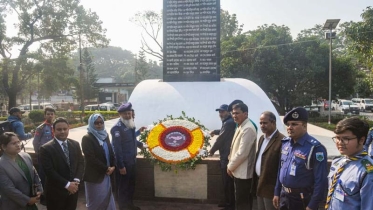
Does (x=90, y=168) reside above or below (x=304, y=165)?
below

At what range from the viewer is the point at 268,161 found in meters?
2.95

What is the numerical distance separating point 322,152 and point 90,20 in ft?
61.8

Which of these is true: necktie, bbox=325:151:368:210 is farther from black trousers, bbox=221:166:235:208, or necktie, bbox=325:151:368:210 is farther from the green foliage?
the green foliage

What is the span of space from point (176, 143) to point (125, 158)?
2.61ft

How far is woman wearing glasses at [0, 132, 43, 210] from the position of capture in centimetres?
274

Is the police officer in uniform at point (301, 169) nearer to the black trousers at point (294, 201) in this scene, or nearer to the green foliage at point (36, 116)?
the black trousers at point (294, 201)

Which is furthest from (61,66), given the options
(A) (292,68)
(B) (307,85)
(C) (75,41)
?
(B) (307,85)

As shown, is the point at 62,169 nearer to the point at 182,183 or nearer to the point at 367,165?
the point at 182,183

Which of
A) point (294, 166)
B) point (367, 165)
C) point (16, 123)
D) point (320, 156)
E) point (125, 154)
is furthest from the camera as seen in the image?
point (16, 123)

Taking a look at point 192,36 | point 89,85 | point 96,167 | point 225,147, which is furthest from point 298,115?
point 89,85

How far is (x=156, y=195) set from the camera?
14.5 ft

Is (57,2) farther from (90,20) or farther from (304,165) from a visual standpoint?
(304,165)

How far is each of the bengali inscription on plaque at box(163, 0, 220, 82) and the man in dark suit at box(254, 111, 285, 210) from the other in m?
6.56

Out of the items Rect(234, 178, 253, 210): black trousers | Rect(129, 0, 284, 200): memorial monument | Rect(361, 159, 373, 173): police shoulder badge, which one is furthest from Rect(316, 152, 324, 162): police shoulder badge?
Rect(129, 0, 284, 200): memorial monument
